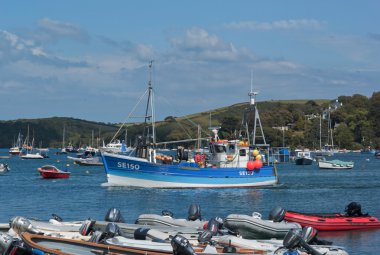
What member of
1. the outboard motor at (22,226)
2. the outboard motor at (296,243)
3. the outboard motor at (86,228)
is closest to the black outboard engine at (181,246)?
the outboard motor at (296,243)

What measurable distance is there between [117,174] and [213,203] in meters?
14.2

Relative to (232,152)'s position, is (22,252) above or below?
below

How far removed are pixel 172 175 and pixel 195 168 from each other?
203 centimetres

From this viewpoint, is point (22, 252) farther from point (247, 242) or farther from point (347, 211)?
point (347, 211)

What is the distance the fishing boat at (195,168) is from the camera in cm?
7304

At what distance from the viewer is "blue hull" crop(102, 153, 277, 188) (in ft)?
239

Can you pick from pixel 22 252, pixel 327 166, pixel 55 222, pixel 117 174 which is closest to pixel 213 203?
pixel 117 174

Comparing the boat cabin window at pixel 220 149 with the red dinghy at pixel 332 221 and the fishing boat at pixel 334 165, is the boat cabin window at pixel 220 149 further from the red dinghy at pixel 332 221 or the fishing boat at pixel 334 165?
the fishing boat at pixel 334 165

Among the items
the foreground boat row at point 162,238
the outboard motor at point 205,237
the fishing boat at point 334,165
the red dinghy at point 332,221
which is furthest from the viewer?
the fishing boat at point 334,165

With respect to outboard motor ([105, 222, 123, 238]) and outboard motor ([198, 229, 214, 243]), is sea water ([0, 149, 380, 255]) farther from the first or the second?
outboard motor ([105, 222, 123, 238])

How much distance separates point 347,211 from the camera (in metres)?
46.2

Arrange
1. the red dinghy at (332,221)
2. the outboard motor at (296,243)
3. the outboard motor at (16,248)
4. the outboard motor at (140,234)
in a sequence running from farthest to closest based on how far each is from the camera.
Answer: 1. the red dinghy at (332,221)
2. the outboard motor at (140,234)
3. the outboard motor at (296,243)
4. the outboard motor at (16,248)

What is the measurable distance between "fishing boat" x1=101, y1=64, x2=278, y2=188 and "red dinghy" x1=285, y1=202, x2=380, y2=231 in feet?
92.1

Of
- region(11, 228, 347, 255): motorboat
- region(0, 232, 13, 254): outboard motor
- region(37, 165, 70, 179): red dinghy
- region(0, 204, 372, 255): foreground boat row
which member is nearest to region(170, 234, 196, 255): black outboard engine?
region(0, 204, 372, 255): foreground boat row
